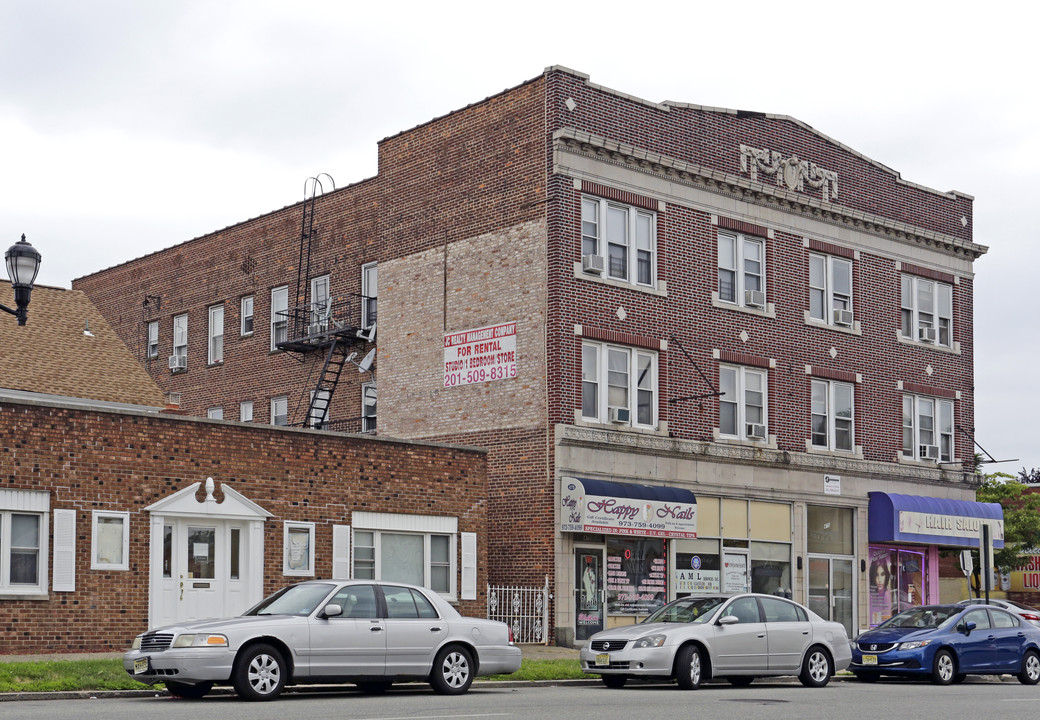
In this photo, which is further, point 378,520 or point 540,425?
point 540,425

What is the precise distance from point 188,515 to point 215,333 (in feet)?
59.8

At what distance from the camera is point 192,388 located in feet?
139

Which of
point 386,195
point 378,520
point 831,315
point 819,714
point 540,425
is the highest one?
point 386,195

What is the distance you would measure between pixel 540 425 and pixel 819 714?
14.4 metres

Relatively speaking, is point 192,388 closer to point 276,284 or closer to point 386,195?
point 276,284

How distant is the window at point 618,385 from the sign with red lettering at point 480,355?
5.48ft

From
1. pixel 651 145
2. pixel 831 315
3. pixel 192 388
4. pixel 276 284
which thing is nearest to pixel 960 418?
pixel 831 315

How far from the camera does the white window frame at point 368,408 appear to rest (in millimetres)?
35844

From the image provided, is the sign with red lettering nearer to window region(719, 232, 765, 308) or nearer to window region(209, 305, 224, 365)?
window region(719, 232, 765, 308)

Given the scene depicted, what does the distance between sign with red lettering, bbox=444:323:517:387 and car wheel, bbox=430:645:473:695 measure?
40.9 ft

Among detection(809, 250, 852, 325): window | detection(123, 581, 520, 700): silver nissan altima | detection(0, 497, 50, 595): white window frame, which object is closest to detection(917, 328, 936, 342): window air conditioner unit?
detection(809, 250, 852, 325): window

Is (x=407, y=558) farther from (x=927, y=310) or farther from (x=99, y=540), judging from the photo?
(x=927, y=310)

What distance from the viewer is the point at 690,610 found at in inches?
839

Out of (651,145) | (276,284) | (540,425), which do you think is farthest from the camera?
(276,284)
